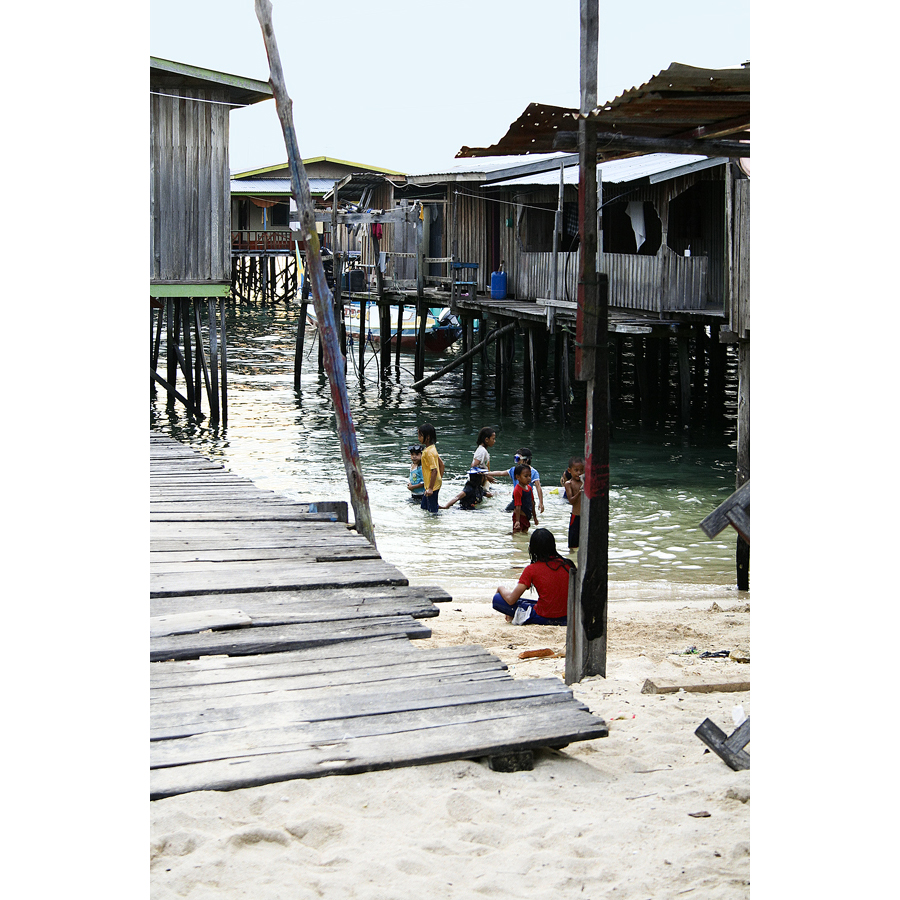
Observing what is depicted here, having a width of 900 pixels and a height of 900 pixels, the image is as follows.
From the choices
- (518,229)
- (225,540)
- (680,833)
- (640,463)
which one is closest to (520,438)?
(640,463)

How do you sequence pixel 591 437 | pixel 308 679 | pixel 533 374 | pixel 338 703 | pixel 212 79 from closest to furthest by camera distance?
pixel 338 703, pixel 308 679, pixel 591 437, pixel 212 79, pixel 533 374

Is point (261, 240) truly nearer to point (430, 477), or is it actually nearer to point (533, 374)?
point (533, 374)

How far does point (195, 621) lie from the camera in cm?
513

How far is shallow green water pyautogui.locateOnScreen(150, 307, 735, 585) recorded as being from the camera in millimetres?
11744

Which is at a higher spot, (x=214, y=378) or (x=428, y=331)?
(x=428, y=331)

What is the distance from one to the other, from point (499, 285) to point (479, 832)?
20.2 metres

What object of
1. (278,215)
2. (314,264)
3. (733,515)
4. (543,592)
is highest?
(278,215)

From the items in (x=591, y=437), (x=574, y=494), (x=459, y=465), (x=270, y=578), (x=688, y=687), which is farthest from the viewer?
(x=459, y=465)

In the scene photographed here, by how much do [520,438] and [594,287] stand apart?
13.9 meters

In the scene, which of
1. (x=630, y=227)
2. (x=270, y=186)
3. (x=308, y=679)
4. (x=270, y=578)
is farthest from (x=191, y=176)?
(x=270, y=186)

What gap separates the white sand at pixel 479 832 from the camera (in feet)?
10.3

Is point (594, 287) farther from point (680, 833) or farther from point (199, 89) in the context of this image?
point (199, 89)

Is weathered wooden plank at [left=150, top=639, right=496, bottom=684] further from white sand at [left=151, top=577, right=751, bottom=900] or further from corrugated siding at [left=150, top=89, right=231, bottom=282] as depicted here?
corrugated siding at [left=150, top=89, right=231, bottom=282]

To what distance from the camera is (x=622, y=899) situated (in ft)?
10.2
